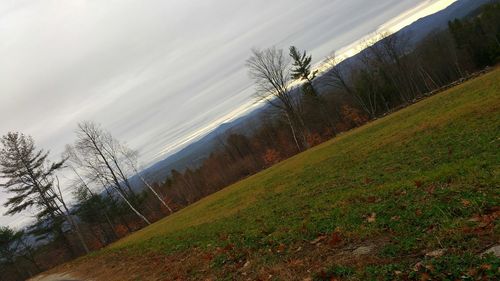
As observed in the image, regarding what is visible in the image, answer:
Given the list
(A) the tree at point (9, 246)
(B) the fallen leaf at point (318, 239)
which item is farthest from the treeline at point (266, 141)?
(B) the fallen leaf at point (318, 239)

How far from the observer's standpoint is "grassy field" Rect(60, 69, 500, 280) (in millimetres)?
6219

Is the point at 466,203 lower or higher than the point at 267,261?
lower

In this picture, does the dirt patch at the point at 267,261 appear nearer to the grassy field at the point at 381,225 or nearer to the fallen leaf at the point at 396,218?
the grassy field at the point at 381,225

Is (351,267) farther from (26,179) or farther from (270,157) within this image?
(270,157)

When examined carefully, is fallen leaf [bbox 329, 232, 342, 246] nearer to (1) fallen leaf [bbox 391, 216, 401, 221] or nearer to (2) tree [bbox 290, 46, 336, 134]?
(1) fallen leaf [bbox 391, 216, 401, 221]

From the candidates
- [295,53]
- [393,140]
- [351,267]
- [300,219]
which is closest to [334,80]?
[295,53]

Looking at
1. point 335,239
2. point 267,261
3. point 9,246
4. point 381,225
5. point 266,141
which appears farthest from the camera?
point 266,141

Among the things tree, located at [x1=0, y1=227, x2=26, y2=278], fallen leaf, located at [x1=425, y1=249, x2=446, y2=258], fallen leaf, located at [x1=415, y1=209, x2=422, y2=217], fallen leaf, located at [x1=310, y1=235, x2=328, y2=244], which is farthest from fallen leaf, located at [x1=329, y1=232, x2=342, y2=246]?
tree, located at [x1=0, y1=227, x2=26, y2=278]

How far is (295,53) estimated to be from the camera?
64.8 m

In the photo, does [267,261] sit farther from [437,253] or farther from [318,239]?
[437,253]

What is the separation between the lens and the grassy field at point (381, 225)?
6219mm

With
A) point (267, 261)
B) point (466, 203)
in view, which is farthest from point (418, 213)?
point (267, 261)

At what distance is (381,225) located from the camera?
26.7 feet

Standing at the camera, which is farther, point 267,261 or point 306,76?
point 306,76
